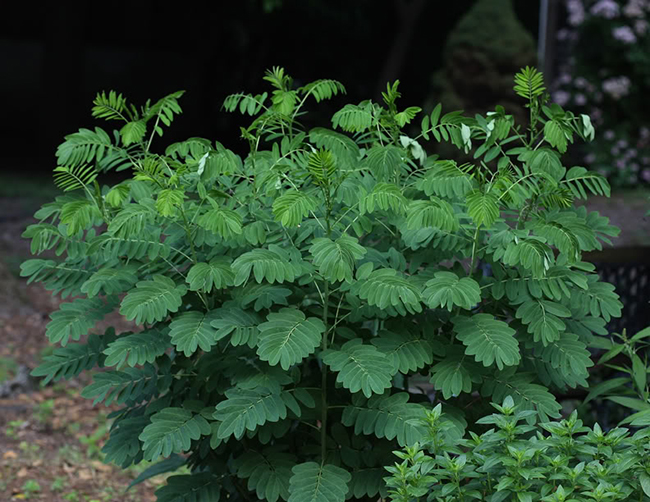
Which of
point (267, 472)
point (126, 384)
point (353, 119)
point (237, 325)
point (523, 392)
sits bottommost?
point (267, 472)

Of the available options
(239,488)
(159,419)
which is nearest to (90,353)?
(159,419)

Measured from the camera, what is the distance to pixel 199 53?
1753cm

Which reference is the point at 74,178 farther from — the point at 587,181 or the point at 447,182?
the point at 587,181

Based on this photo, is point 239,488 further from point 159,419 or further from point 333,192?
point 333,192

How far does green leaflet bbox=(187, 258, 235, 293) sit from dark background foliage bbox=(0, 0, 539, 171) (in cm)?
1220

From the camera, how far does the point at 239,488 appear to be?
126 inches

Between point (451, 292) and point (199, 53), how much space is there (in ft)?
51.1

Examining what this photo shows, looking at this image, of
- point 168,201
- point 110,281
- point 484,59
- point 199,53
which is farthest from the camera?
point 199,53

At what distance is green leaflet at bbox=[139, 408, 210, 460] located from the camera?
278 centimetres

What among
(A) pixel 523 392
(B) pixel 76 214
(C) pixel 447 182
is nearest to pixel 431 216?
(C) pixel 447 182

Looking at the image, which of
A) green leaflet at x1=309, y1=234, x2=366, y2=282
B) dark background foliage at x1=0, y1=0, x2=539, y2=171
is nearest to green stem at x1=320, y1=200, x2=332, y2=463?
green leaflet at x1=309, y1=234, x2=366, y2=282

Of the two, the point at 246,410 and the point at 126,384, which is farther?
the point at 126,384

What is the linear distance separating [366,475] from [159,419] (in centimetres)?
70

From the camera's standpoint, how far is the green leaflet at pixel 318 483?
2759 millimetres
